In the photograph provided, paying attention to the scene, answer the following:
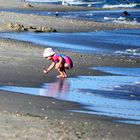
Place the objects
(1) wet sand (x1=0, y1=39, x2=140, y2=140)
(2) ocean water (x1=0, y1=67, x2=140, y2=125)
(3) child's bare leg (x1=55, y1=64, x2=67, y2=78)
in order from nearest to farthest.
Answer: (1) wet sand (x1=0, y1=39, x2=140, y2=140), (2) ocean water (x1=0, y1=67, x2=140, y2=125), (3) child's bare leg (x1=55, y1=64, x2=67, y2=78)

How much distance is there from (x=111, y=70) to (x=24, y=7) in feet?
130

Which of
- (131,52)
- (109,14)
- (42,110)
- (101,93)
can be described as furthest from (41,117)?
(109,14)

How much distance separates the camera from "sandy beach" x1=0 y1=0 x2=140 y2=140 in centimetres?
978

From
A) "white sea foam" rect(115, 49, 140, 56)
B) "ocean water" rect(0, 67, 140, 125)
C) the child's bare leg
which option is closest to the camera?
"ocean water" rect(0, 67, 140, 125)

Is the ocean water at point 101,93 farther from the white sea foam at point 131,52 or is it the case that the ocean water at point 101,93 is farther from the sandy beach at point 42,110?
the white sea foam at point 131,52

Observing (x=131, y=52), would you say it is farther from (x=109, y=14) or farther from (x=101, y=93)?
(x=109, y=14)

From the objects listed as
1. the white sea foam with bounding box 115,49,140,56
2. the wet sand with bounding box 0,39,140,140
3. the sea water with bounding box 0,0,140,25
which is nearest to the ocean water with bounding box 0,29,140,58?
the white sea foam with bounding box 115,49,140,56

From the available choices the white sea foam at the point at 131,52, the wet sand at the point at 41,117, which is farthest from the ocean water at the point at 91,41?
the wet sand at the point at 41,117

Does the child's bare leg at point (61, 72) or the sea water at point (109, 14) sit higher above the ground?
the child's bare leg at point (61, 72)

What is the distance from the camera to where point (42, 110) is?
1225 centimetres

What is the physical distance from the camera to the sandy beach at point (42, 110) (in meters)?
9.78

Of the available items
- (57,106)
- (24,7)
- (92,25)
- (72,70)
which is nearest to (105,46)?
(72,70)

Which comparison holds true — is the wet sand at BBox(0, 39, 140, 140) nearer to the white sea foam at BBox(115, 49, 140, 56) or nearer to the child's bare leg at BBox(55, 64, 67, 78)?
the child's bare leg at BBox(55, 64, 67, 78)

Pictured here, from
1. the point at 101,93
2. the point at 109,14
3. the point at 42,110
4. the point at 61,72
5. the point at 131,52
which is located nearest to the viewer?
the point at 42,110
